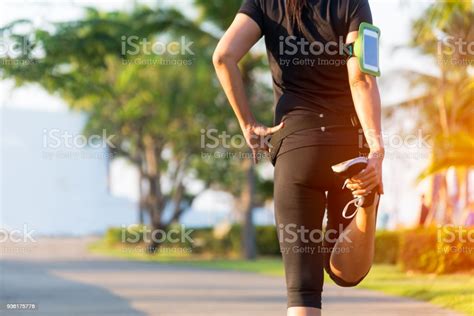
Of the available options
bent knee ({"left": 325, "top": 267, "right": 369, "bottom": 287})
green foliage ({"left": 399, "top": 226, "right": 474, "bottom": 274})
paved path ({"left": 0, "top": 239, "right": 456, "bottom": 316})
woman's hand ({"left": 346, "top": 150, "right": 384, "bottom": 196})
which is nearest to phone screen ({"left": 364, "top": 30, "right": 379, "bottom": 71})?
woman's hand ({"left": 346, "top": 150, "right": 384, "bottom": 196})

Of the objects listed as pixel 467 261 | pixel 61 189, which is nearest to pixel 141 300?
pixel 467 261

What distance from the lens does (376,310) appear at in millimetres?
10688

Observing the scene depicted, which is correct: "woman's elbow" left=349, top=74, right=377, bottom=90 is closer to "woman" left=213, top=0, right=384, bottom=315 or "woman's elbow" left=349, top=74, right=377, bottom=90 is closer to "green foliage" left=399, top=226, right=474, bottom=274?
"woman" left=213, top=0, right=384, bottom=315

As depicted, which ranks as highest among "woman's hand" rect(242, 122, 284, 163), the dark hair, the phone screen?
the dark hair

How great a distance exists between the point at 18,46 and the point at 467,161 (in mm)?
7482

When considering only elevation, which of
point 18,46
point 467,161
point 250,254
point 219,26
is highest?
point 219,26

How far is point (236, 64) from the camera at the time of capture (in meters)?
4.27

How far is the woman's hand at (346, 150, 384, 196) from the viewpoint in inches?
154

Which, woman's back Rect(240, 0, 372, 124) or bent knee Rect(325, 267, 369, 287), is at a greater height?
woman's back Rect(240, 0, 372, 124)

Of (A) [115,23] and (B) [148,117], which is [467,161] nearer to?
(A) [115,23]

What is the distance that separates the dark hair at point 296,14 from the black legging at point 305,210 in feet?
1.51

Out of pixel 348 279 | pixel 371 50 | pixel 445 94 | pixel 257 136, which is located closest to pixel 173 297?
pixel 257 136

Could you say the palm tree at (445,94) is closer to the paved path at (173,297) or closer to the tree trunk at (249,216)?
the paved path at (173,297)

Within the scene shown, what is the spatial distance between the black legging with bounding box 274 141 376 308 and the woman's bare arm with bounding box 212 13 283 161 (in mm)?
230
